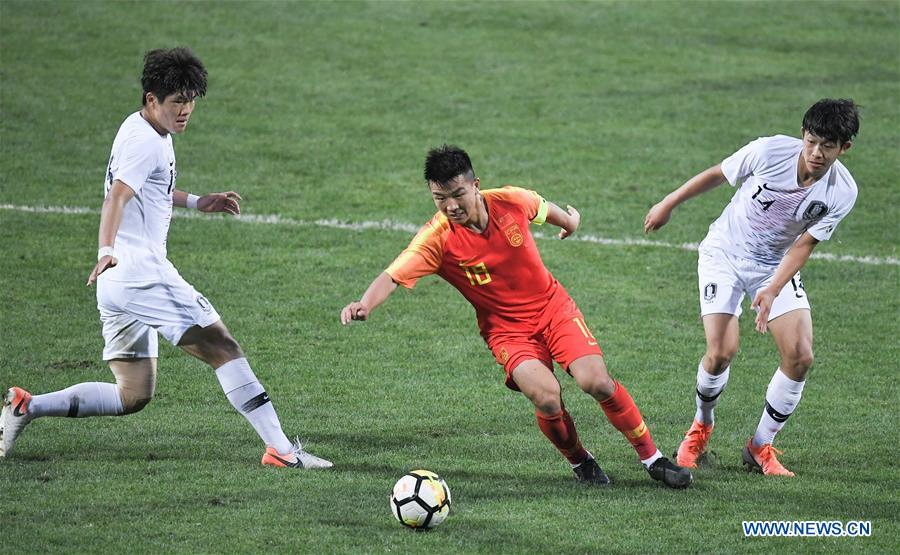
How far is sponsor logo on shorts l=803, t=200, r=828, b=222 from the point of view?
7.62 meters

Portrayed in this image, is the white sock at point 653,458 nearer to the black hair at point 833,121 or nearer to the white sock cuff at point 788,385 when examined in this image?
the white sock cuff at point 788,385

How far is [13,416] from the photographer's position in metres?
7.49

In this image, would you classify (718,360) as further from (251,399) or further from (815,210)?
(251,399)

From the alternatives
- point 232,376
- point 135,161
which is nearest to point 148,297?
point 232,376

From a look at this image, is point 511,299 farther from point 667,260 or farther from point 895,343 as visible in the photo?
point 667,260

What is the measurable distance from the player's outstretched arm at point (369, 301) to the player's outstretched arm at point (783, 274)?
2.10 meters

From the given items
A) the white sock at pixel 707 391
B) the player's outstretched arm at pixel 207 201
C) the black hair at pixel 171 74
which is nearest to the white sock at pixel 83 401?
the player's outstretched arm at pixel 207 201

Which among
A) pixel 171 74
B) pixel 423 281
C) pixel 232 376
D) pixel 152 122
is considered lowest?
pixel 423 281

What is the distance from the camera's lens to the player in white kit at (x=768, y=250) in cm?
760

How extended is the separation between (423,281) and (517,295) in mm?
5344

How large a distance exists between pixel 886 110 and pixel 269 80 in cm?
908

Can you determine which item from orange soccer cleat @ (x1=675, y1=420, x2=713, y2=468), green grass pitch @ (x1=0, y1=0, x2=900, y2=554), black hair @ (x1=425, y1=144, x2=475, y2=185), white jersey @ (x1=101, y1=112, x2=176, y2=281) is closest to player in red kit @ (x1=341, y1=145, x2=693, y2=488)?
black hair @ (x1=425, y1=144, x2=475, y2=185)

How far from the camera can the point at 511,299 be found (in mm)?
7379

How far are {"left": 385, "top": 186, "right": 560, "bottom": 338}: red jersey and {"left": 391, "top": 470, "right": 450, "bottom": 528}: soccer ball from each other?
1243 millimetres
